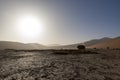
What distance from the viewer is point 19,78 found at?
6.62 m

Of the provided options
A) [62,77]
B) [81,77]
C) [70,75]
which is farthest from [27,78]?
[81,77]

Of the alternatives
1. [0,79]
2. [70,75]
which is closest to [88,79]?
[70,75]

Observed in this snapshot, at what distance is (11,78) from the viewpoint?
6.64 m

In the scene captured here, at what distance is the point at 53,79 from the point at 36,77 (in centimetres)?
85

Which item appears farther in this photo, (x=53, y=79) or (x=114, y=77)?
(x=114, y=77)

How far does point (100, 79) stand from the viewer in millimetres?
6598

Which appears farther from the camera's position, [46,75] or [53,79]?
[46,75]

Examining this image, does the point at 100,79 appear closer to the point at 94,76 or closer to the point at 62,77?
the point at 94,76

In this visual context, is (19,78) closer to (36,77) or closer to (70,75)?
(36,77)

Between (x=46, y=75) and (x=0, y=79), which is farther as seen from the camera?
(x=46, y=75)

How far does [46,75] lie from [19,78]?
1256mm

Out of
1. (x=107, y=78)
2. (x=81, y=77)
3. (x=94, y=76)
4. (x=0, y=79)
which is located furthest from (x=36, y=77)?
(x=107, y=78)

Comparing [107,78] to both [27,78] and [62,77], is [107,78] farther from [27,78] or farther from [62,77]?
[27,78]

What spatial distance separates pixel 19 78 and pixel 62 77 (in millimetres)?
1942
